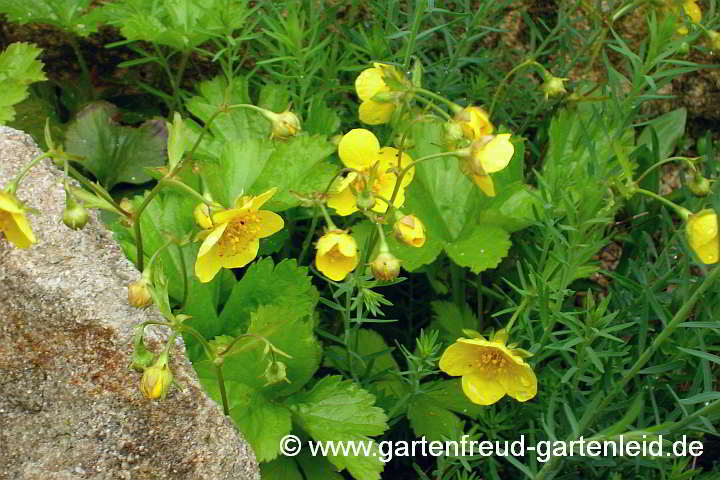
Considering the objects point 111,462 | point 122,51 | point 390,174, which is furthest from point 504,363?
point 122,51

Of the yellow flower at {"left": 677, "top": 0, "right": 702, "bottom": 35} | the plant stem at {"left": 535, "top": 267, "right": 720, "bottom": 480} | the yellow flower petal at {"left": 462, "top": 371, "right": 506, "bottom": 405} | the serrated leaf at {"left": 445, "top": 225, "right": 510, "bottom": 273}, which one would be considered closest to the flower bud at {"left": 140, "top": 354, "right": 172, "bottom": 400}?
the yellow flower petal at {"left": 462, "top": 371, "right": 506, "bottom": 405}

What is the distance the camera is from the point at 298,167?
1983mm

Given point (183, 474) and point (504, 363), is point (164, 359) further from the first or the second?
point (504, 363)

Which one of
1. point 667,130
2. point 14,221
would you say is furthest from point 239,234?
point 667,130

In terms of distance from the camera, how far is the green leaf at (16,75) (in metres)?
2.08

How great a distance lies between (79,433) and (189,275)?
51cm

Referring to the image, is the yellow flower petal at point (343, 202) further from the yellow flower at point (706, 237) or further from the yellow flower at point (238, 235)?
the yellow flower at point (706, 237)

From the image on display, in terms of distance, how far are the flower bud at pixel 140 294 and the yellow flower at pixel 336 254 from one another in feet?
0.96

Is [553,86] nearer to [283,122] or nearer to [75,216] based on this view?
[283,122]

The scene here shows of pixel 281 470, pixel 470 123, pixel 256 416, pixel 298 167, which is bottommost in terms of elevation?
pixel 281 470

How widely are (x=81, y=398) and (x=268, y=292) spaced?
47 centimetres

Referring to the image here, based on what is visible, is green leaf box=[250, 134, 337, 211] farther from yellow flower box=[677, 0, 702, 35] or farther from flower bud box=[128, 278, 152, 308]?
yellow flower box=[677, 0, 702, 35]

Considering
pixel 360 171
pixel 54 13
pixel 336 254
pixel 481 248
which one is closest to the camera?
pixel 336 254

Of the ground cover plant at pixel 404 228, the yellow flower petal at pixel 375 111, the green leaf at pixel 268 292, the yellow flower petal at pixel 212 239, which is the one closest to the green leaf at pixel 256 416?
the ground cover plant at pixel 404 228
